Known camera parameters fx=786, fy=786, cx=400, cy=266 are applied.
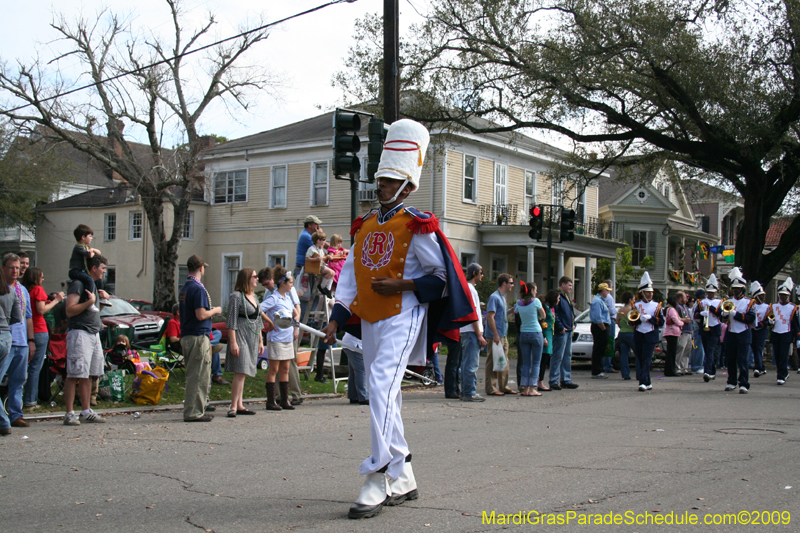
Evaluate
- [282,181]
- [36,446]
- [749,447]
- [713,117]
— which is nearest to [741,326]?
[749,447]

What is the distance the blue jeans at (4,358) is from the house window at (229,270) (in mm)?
30481

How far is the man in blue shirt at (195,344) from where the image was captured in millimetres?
9477

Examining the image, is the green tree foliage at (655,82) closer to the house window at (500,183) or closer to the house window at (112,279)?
the house window at (500,183)

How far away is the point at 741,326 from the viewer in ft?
43.5

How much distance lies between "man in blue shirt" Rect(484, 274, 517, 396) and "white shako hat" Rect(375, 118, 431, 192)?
7.15 m

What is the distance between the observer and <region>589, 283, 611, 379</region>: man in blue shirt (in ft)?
56.5

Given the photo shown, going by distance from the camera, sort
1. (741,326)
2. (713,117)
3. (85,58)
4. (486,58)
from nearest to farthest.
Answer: (741,326), (713,117), (486,58), (85,58)

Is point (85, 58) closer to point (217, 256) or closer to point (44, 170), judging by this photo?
point (217, 256)

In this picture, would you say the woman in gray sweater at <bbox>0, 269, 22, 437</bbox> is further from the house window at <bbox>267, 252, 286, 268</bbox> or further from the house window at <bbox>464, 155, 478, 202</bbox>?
the house window at <bbox>267, 252, 286, 268</bbox>

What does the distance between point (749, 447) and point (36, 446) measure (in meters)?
6.90

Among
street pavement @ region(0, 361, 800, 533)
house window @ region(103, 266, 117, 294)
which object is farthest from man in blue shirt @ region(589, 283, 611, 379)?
house window @ region(103, 266, 117, 294)

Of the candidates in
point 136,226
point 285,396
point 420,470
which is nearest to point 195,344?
point 285,396

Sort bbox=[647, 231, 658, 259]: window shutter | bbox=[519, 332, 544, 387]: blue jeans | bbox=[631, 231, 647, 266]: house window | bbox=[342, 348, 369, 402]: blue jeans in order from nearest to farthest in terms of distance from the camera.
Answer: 1. bbox=[342, 348, 369, 402]: blue jeans
2. bbox=[519, 332, 544, 387]: blue jeans
3. bbox=[631, 231, 647, 266]: house window
4. bbox=[647, 231, 658, 259]: window shutter

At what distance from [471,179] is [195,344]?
25.7 m
